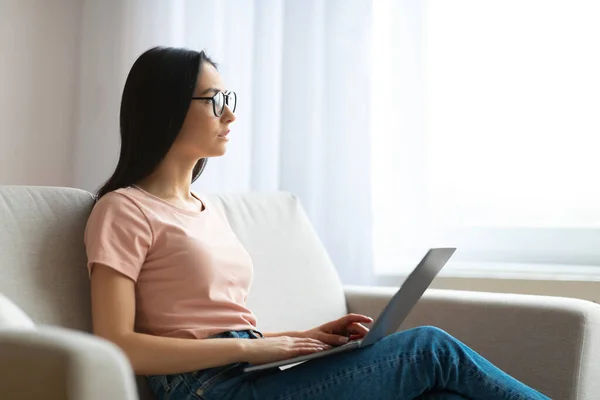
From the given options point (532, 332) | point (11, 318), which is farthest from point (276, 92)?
point (11, 318)

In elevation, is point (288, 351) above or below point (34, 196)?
below

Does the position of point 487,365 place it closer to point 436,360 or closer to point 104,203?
point 436,360

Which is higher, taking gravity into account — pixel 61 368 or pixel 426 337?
pixel 61 368

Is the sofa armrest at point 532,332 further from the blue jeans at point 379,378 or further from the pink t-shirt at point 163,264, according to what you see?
the pink t-shirt at point 163,264

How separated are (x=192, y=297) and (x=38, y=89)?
1279mm

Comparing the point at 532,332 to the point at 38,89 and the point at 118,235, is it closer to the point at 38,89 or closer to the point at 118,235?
the point at 118,235

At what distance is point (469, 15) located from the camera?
2.50 meters

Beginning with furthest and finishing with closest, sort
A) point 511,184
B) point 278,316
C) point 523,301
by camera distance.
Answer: point 511,184 → point 278,316 → point 523,301

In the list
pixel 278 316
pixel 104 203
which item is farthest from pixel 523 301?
pixel 104 203

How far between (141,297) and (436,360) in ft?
1.71

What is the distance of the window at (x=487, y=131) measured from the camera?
2375 mm

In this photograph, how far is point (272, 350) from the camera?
136 centimetres

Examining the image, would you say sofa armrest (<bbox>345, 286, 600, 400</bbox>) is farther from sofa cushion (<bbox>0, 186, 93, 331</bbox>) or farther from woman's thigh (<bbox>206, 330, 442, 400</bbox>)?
sofa cushion (<bbox>0, 186, 93, 331</bbox>)

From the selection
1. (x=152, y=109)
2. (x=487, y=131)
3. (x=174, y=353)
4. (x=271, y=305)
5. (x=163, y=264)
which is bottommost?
(x=271, y=305)
